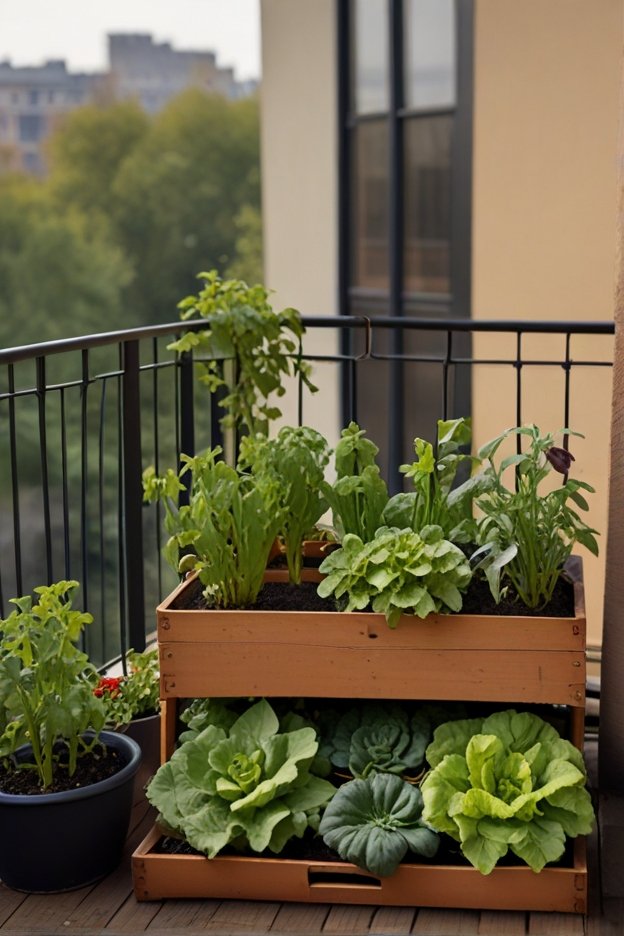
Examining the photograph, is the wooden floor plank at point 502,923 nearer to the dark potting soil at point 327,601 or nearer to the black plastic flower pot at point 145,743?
the dark potting soil at point 327,601

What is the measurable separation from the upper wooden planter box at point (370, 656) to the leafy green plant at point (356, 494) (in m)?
0.29

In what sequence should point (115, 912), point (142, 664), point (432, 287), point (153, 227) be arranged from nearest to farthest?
point (115, 912), point (142, 664), point (432, 287), point (153, 227)

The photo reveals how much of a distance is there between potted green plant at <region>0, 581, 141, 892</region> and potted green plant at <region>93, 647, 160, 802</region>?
342 mm

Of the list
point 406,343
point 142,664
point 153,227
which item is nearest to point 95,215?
point 153,227

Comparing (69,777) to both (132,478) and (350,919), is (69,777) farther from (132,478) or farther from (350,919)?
(132,478)

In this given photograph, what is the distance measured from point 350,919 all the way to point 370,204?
5.52m

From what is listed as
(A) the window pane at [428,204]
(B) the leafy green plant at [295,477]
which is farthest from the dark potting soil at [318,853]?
(A) the window pane at [428,204]

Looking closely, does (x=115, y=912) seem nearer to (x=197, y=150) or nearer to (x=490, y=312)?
(x=490, y=312)

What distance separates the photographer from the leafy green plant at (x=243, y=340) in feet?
10.4

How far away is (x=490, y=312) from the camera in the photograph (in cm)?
593

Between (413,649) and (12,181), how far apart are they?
23.1 m

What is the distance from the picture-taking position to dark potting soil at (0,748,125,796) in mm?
2312

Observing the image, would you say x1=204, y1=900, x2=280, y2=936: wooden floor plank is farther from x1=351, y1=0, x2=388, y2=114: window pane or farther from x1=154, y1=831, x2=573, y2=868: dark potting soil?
x1=351, y1=0, x2=388, y2=114: window pane

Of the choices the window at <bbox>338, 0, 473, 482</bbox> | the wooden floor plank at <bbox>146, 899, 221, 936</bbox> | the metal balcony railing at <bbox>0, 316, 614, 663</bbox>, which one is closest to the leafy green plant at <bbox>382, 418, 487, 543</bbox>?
the metal balcony railing at <bbox>0, 316, 614, 663</bbox>
